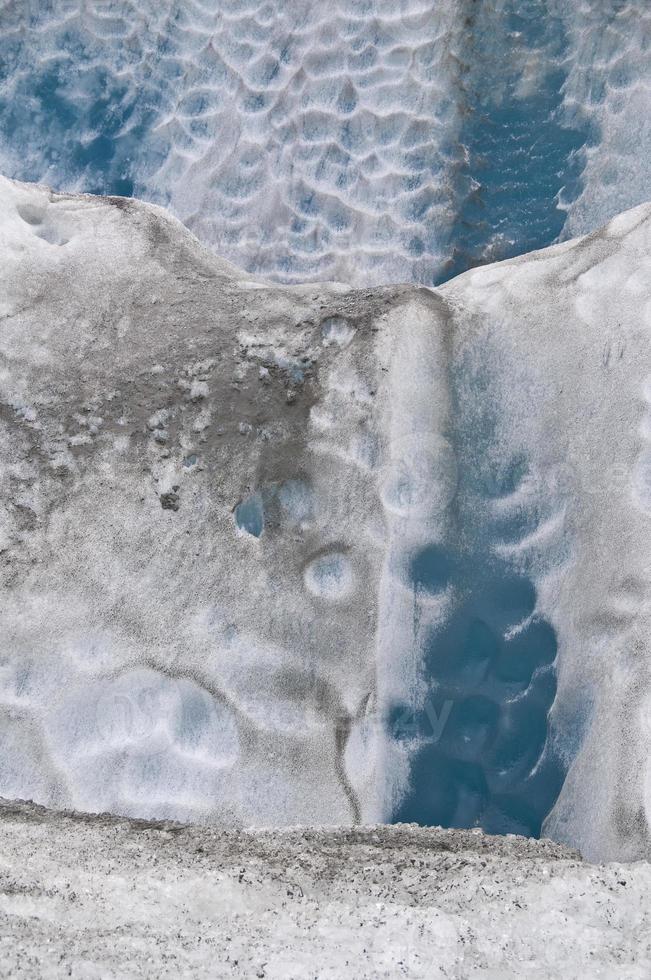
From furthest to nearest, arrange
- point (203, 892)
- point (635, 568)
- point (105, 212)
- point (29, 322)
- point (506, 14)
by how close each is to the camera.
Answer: point (506, 14), point (105, 212), point (29, 322), point (635, 568), point (203, 892)

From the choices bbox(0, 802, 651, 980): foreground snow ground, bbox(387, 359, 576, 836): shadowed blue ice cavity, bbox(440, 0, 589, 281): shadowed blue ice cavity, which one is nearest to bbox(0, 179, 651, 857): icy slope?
bbox(387, 359, 576, 836): shadowed blue ice cavity

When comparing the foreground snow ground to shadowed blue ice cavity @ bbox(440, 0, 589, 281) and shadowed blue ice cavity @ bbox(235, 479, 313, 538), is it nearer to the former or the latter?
shadowed blue ice cavity @ bbox(235, 479, 313, 538)

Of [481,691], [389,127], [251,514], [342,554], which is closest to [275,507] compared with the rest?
[251,514]

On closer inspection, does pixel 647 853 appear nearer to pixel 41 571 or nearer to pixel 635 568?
pixel 635 568

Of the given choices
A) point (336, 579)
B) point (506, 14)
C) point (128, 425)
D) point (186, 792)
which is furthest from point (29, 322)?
point (506, 14)

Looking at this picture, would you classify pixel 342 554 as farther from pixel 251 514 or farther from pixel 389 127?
pixel 389 127

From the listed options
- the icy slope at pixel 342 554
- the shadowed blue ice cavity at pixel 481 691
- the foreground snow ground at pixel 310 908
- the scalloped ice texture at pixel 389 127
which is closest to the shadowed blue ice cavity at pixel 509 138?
the scalloped ice texture at pixel 389 127
